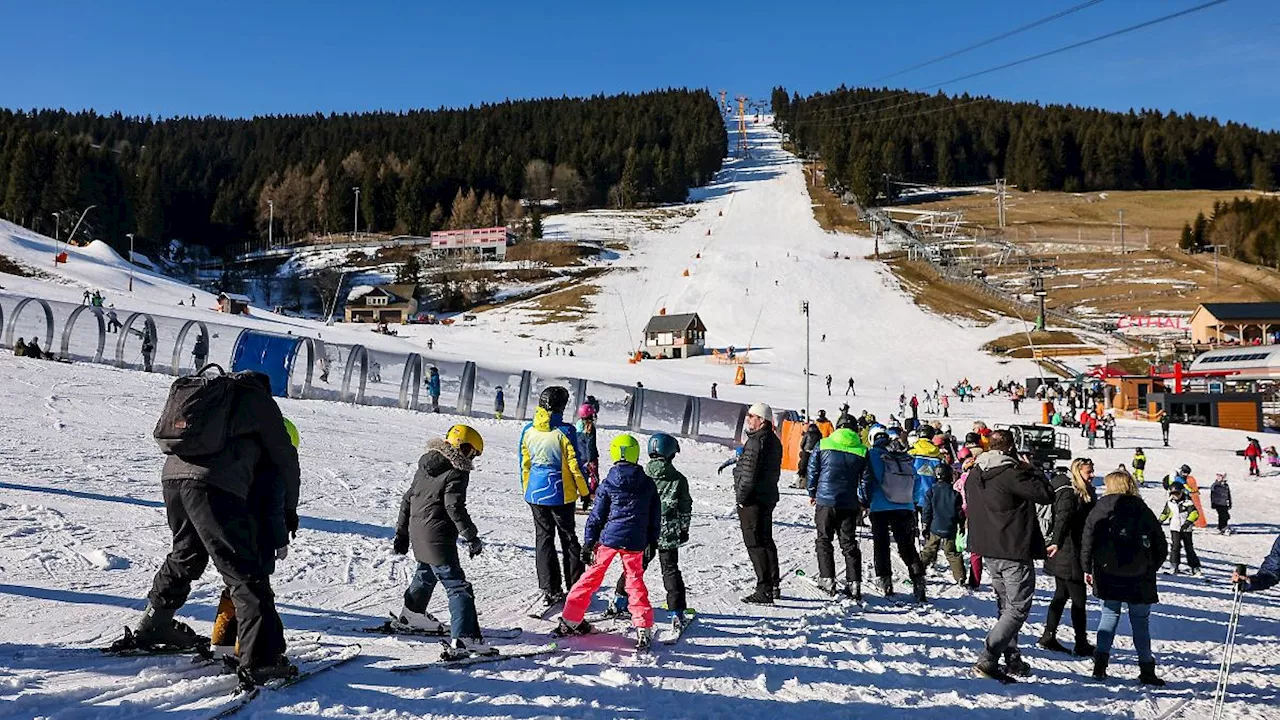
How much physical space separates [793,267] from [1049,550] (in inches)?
2876

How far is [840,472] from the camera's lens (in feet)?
24.1

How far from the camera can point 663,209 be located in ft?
404

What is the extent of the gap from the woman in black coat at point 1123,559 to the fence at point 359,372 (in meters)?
15.5

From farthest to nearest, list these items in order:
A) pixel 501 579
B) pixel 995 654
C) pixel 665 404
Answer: pixel 665 404
pixel 501 579
pixel 995 654

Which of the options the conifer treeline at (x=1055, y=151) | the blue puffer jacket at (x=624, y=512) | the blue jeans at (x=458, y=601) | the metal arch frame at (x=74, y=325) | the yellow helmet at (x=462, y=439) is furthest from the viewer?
the conifer treeline at (x=1055, y=151)

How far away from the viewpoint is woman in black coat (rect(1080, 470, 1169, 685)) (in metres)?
5.80

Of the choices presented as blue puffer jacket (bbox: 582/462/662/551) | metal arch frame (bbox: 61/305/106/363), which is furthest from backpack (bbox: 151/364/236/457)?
metal arch frame (bbox: 61/305/106/363)

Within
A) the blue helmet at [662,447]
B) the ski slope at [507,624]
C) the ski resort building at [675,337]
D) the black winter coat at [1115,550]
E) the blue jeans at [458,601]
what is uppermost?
the ski resort building at [675,337]

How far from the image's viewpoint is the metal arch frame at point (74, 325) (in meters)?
22.3

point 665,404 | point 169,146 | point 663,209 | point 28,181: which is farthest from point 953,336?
point 169,146

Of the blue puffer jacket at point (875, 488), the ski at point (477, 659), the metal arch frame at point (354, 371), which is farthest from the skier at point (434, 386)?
the ski at point (477, 659)

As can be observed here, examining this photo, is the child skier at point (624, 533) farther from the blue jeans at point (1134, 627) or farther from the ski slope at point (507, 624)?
the blue jeans at point (1134, 627)

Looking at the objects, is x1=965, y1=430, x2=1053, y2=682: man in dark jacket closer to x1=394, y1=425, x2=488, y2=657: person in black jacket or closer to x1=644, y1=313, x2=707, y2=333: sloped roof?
x1=394, y1=425, x2=488, y2=657: person in black jacket

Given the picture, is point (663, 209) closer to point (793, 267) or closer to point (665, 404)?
point (793, 267)
